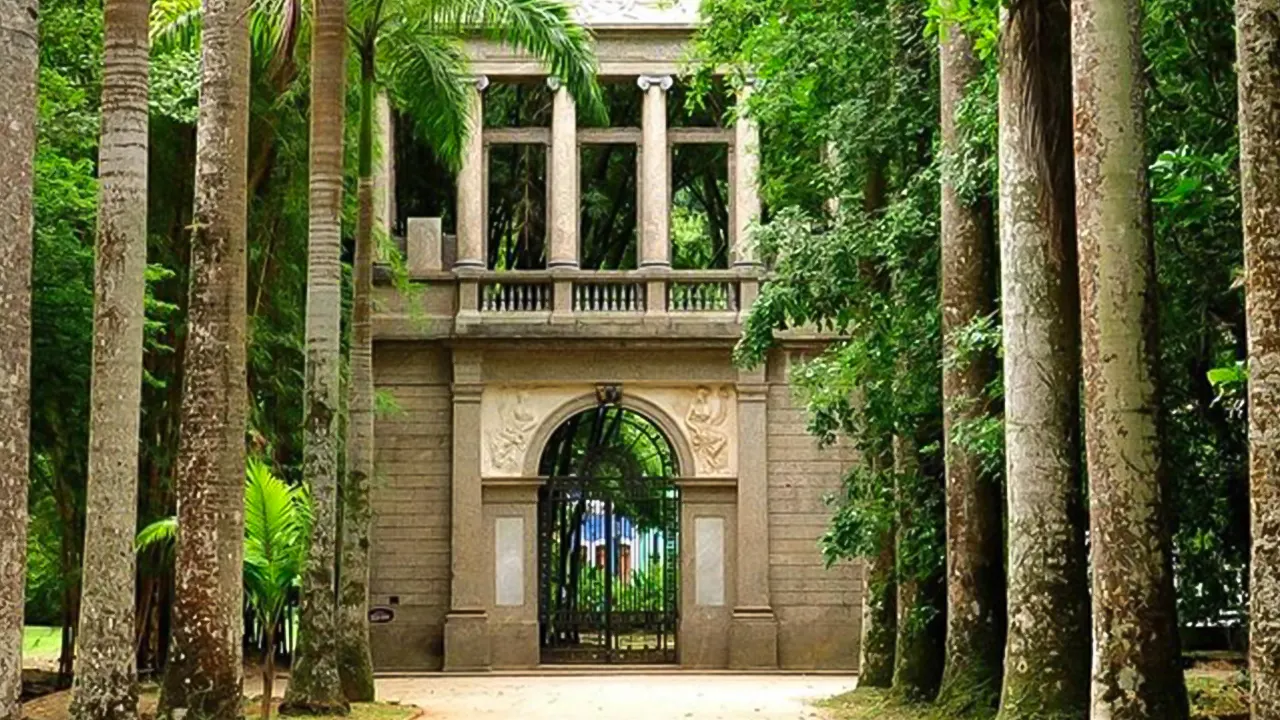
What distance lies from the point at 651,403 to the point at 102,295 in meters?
16.9

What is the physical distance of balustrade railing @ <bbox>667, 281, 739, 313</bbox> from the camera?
2694cm

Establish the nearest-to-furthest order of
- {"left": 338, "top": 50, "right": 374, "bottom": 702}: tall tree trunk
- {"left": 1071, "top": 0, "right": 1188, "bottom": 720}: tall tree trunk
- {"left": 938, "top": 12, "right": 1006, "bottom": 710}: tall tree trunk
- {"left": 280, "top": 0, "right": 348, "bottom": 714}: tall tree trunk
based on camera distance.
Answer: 1. {"left": 1071, "top": 0, "right": 1188, "bottom": 720}: tall tree trunk
2. {"left": 938, "top": 12, "right": 1006, "bottom": 710}: tall tree trunk
3. {"left": 280, "top": 0, "right": 348, "bottom": 714}: tall tree trunk
4. {"left": 338, "top": 50, "right": 374, "bottom": 702}: tall tree trunk

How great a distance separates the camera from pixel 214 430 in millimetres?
11039

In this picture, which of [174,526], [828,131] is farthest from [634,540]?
[174,526]

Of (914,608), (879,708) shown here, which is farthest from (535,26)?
(879,708)

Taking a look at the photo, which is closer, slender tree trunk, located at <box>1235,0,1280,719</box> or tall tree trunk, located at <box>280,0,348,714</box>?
slender tree trunk, located at <box>1235,0,1280,719</box>

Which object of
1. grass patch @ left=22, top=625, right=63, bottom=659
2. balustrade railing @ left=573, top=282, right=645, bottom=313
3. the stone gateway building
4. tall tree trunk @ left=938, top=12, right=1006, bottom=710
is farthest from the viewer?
grass patch @ left=22, top=625, right=63, bottom=659

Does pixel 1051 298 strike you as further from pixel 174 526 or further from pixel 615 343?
pixel 615 343

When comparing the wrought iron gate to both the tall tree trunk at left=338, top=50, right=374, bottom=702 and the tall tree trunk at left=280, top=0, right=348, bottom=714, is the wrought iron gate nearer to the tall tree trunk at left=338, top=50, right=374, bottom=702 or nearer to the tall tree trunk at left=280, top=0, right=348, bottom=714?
the tall tree trunk at left=338, top=50, right=374, bottom=702

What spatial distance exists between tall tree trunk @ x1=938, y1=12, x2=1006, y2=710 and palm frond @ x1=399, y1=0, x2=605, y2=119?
17.9ft

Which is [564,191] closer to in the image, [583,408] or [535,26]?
[583,408]

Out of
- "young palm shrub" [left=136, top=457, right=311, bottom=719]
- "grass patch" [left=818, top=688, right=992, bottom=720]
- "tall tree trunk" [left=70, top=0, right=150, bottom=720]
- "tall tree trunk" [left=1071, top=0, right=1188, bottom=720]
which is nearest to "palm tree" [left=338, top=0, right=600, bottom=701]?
"young palm shrub" [left=136, top=457, right=311, bottom=719]

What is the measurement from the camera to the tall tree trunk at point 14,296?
6.12 meters

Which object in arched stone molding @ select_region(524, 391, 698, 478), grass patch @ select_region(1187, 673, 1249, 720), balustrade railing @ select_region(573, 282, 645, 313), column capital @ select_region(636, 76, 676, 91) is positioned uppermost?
column capital @ select_region(636, 76, 676, 91)
